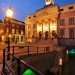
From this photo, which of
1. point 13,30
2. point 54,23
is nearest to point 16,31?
point 13,30

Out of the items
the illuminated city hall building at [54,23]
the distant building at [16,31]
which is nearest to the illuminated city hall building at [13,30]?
the distant building at [16,31]

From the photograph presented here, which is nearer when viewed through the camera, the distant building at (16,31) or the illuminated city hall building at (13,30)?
the illuminated city hall building at (13,30)

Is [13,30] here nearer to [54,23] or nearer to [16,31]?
[16,31]

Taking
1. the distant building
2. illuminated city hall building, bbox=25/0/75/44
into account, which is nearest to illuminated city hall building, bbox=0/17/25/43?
the distant building

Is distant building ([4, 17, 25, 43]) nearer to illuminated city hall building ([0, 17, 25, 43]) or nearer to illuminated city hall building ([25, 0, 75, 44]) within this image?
illuminated city hall building ([0, 17, 25, 43])

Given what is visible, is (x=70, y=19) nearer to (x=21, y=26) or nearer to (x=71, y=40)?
(x=71, y=40)

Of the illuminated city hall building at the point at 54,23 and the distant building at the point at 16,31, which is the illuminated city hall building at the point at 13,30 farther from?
the illuminated city hall building at the point at 54,23

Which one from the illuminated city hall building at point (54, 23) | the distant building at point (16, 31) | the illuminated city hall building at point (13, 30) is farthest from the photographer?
the distant building at point (16, 31)

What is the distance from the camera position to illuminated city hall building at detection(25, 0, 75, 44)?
134 feet

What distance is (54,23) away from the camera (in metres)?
44.4

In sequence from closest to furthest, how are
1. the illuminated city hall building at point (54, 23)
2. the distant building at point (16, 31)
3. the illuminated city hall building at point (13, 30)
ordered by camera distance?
1. the illuminated city hall building at point (54, 23)
2. the illuminated city hall building at point (13, 30)
3. the distant building at point (16, 31)

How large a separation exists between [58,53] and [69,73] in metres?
4.17

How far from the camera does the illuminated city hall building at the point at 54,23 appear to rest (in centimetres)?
4088

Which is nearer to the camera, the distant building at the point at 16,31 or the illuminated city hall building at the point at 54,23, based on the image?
the illuminated city hall building at the point at 54,23
